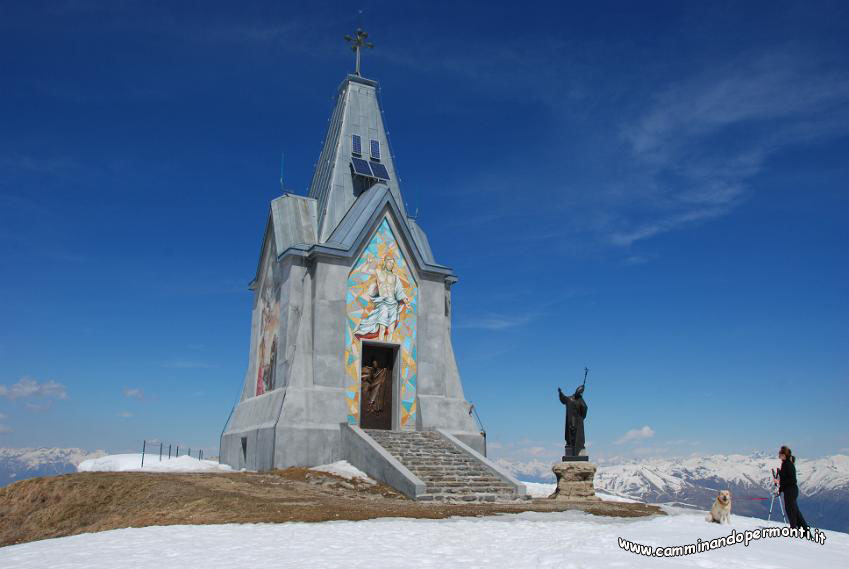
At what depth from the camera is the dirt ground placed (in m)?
13.5

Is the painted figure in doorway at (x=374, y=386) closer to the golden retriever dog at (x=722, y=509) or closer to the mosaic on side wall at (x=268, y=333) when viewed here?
the mosaic on side wall at (x=268, y=333)

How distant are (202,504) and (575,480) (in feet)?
34.5

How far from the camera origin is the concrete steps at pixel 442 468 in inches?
768

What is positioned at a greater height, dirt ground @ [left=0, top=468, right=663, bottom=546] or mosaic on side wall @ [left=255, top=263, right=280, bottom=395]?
mosaic on side wall @ [left=255, top=263, right=280, bottom=395]

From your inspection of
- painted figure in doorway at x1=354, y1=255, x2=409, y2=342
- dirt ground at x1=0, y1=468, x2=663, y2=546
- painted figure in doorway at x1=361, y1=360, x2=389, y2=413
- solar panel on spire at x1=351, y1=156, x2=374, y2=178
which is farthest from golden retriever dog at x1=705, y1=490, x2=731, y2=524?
solar panel on spire at x1=351, y1=156, x2=374, y2=178

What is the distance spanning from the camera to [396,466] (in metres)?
20.0

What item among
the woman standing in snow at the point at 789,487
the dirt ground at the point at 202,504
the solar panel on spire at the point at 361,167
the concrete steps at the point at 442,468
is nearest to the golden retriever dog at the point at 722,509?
the woman standing in snow at the point at 789,487

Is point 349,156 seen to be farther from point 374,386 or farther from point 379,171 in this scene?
point 374,386

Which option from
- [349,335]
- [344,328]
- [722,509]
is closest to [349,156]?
[344,328]

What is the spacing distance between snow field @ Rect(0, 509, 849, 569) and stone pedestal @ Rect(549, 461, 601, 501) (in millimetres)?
6939

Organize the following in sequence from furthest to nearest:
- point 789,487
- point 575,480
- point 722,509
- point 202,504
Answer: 1. point 575,480
2. point 202,504
3. point 722,509
4. point 789,487

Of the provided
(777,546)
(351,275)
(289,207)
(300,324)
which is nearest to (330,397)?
(300,324)

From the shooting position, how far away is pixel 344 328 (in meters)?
25.8

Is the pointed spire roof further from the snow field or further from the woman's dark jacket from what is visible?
the woman's dark jacket
